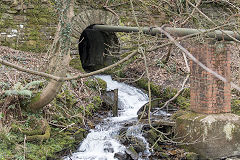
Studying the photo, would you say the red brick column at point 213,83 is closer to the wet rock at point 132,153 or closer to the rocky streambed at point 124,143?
the rocky streambed at point 124,143

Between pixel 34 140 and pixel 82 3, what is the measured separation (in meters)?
6.20

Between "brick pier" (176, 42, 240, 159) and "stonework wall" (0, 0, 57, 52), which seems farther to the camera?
"stonework wall" (0, 0, 57, 52)

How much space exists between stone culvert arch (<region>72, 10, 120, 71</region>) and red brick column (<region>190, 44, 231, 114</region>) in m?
4.33

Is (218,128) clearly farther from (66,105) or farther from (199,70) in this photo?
(66,105)

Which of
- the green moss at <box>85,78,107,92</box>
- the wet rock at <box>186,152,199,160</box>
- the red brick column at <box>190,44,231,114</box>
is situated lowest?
the wet rock at <box>186,152,199,160</box>

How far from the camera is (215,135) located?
217 inches

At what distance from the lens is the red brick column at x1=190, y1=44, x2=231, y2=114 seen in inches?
224

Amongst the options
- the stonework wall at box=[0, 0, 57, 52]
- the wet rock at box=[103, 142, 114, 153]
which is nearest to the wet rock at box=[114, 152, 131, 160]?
the wet rock at box=[103, 142, 114, 153]

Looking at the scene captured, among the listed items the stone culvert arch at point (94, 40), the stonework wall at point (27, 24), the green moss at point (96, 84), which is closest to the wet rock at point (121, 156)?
the green moss at point (96, 84)

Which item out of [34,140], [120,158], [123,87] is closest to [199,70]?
[120,158]

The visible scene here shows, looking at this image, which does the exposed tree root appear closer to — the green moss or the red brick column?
the green moss

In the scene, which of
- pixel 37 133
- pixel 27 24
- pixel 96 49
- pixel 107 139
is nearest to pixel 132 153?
pixel 107 139

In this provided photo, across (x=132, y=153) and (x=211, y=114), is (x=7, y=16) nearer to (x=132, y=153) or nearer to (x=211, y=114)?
(x=132, y=153)

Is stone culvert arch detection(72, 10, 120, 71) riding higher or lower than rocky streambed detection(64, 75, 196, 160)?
higher
